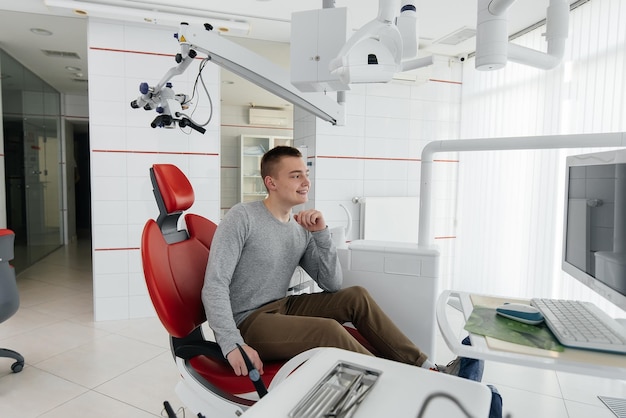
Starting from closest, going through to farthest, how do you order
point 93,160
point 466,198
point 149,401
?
point 149,401 < point 93,160 < point 466,198

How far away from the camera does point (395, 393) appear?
0.73 meters

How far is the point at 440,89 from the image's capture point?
4387 millimetres

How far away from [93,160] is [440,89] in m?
3.37

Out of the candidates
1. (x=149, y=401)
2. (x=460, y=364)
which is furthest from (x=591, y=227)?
(x=149, y=401)

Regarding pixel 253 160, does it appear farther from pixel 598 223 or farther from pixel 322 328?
pixel 598 223

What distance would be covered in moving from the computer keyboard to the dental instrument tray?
1.57ft

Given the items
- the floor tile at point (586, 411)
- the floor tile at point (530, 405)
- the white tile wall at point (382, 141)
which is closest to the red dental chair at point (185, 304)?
the floor tile at point (530, 405)

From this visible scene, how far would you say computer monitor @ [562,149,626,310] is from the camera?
3.40 feet

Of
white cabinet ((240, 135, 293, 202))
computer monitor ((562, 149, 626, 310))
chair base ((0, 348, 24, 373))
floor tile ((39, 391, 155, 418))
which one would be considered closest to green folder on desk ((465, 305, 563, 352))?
computer monitor ((562, 149, 626, 310))

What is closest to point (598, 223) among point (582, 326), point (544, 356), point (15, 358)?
point (582, 326)

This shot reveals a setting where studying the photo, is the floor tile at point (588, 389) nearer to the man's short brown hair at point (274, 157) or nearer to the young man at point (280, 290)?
the young man at point (280, 290)

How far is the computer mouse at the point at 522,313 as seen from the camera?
107cm

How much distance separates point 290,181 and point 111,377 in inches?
66.2

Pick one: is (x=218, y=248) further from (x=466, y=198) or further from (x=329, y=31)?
(x=466, y=198)
